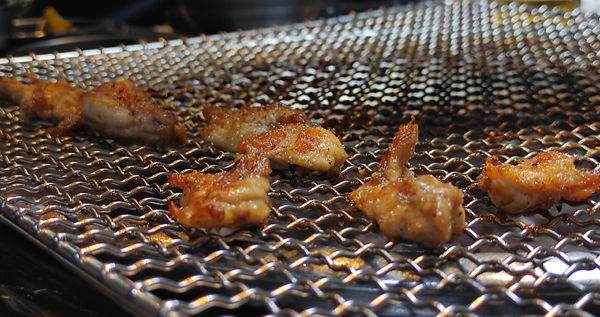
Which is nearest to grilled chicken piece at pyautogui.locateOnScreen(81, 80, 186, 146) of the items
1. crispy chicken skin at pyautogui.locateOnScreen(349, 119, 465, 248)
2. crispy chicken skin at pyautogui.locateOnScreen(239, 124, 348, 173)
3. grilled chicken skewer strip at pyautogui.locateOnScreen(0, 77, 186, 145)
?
grilled chicken skewer strip at pyautogui.locateOnScreen(0, 77, 186, 145)

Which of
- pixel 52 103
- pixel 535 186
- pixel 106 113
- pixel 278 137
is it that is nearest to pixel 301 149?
pixel 278 137

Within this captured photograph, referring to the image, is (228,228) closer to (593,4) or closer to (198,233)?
(198,233)

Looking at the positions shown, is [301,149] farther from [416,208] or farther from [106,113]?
[106,113]

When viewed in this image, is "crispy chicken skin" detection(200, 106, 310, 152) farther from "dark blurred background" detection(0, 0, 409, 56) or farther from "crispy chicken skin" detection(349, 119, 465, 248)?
"dark blurred background" detection(0, 0, 409, 56)

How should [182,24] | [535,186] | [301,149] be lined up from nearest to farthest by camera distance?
[535,186]
[301,149]
[182,24]

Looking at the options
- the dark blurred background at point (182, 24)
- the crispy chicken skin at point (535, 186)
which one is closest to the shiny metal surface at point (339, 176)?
the crispy chicken skin at point (535, 186)

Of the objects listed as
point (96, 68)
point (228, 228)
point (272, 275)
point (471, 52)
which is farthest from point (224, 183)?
point (471, 52)
